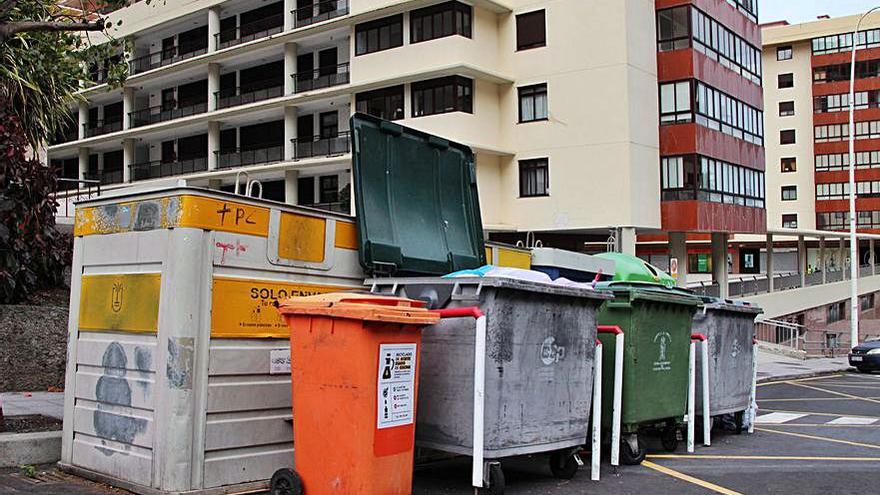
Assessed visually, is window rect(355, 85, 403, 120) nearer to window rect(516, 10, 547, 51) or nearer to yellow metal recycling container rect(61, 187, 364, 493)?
window rect(516, 10, 547, 51)

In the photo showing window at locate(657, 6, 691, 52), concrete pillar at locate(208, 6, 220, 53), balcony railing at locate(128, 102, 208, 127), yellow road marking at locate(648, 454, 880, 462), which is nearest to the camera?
yellow road marking at locate(648, 454, 880, 462)

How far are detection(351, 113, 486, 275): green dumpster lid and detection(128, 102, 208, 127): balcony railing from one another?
112 ft

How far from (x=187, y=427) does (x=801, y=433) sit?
8.40 m

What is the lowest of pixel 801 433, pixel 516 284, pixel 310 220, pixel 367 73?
pixel 801 433

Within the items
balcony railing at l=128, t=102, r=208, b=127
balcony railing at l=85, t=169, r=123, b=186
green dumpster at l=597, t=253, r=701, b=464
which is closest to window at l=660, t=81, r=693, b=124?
balcony railing at l=128, t=102, r=208, b=127

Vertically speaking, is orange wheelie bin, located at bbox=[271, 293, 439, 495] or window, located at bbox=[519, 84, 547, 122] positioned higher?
window, located at bbox=[519, 84, 547, 122]

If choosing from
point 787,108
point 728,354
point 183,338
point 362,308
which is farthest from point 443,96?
point 787,108

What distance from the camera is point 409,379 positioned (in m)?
6.09

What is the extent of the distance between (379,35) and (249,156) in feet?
32.4

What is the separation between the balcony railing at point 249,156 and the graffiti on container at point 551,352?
103 ft

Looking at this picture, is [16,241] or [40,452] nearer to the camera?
[40,452]

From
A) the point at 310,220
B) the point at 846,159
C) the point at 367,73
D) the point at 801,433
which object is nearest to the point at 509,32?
the point at 367,73

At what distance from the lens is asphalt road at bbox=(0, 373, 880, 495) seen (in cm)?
693

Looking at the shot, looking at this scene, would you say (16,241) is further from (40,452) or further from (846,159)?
(846,159)
